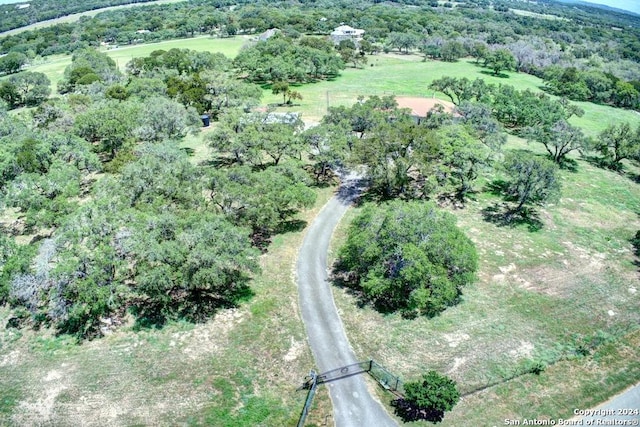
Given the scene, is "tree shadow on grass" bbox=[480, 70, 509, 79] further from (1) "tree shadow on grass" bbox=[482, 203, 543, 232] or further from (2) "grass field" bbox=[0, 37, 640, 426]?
(2) "grass field" bbox=[0, 37, 640, 426]

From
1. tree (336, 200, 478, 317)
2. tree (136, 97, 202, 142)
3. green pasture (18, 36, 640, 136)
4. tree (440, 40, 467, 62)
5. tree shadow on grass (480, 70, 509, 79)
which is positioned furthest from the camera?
tree (440, 40, 467, 62)

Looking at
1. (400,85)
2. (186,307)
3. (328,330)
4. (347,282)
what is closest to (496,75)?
(400,85)

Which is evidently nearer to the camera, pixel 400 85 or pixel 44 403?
pixel 44 403

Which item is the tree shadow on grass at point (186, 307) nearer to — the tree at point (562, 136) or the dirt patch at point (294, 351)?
the dirt patch at point (294, 351)

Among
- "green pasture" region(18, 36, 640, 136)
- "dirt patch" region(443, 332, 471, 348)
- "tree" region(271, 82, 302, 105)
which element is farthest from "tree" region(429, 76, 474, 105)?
"dirt patch" region(443, 332, 471, 348)

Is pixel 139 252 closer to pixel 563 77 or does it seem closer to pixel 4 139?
pixel 4 139

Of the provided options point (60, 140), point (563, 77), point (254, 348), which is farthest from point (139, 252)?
point (563, 77)

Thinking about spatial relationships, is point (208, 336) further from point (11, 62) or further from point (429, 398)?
point (11, 62)
